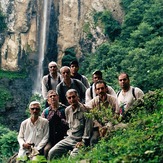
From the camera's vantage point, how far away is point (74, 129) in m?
5.98

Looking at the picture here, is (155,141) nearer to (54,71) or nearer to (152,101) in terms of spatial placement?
(152,101)

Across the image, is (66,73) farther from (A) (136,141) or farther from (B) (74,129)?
(A) (136,141)

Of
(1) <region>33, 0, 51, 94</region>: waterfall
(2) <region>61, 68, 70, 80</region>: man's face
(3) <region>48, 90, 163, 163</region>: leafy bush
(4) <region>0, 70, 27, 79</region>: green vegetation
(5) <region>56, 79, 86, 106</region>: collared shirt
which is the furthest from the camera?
(1) <region>33, 0, 51, 94</region>: waterfall

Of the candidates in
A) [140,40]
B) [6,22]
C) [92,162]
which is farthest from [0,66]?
[92,162]

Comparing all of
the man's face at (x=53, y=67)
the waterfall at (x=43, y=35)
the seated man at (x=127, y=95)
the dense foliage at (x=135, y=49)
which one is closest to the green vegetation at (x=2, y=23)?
the waterfall at (x=43, y=35)

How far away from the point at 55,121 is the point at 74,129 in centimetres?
41

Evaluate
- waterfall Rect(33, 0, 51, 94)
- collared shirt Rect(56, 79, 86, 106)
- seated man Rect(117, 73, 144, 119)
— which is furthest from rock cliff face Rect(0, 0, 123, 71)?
seated man Rect(117, 73, 144, 119)

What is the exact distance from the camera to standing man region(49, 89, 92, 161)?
5.84 metres

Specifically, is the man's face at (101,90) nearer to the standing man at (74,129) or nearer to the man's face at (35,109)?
the standing man at (74,129)

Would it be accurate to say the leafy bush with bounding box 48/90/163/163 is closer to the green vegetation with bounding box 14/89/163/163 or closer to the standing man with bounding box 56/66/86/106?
the green vegetation with bounding box 14/89/163/163

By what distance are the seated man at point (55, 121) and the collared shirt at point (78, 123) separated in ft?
0.70

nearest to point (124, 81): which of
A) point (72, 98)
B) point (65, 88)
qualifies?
point (72, 98)

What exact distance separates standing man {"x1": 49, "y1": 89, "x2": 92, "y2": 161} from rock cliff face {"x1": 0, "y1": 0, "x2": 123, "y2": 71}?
24227 millimetres

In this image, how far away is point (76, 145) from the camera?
19.2 ft
